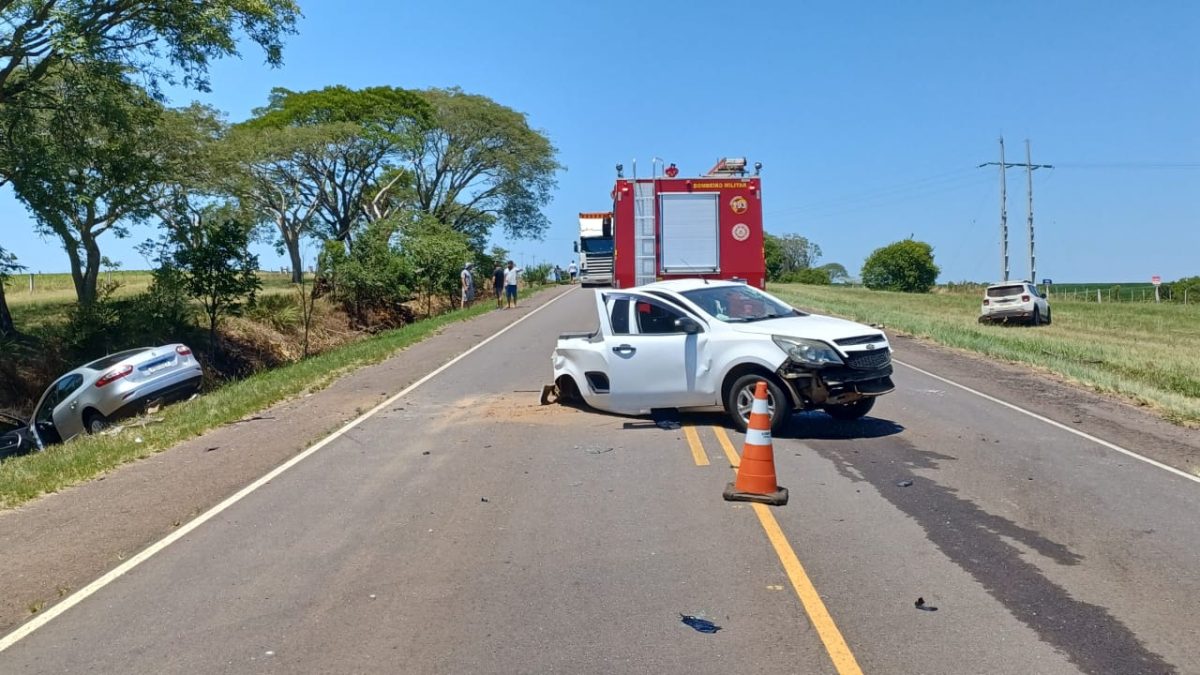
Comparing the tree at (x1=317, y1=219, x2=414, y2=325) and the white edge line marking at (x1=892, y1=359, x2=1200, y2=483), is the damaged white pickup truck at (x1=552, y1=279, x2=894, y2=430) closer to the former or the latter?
the white edge line marking at (x1=892, y1=359, x2=1200, y2=483)

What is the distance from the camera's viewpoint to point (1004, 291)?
1385 inches

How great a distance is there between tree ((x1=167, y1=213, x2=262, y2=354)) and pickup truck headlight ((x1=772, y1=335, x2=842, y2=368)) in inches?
709

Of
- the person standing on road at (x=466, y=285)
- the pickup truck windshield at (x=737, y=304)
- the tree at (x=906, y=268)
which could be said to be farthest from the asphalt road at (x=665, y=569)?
the tree at (x=906, y=268)

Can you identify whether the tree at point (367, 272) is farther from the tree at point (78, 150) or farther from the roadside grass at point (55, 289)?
the tree at point (78, 150)

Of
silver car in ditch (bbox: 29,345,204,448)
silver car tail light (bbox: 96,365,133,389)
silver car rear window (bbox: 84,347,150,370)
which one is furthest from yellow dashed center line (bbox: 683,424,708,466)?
silver car rear window (bbox: 84,347,150,370)

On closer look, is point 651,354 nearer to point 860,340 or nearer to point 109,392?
point 860,340

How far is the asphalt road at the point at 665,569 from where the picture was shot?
4.93 m

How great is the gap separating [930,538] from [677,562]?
1.87 m

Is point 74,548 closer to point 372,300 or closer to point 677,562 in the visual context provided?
point 677,562

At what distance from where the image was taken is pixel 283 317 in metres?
31.0

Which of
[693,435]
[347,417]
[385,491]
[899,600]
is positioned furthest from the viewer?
[347,417]

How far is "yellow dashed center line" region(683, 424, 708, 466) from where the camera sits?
940 cm

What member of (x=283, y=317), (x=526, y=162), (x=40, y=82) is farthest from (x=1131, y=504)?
(x=526, y=162)

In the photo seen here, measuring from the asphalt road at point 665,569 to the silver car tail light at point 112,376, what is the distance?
26.5ft
